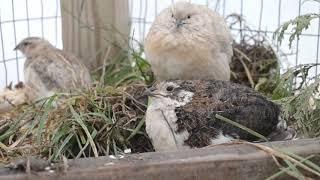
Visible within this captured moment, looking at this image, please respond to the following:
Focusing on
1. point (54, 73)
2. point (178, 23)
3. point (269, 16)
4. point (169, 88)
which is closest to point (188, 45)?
point (178, 23)

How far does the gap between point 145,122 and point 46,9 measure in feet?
5.95

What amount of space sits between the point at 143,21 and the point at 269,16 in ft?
3.12

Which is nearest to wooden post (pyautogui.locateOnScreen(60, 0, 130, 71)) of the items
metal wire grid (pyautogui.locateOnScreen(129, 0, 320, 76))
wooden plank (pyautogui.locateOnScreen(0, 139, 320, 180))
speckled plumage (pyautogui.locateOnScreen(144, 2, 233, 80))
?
metal wire grid (pyautogui.locateOnScreen(129, 0, 320, 76))

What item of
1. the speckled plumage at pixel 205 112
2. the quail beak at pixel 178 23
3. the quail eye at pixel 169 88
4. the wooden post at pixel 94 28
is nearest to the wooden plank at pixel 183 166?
the speckled plumage at pixel 205 112

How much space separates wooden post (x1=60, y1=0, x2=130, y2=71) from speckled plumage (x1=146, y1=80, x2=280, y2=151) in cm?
144

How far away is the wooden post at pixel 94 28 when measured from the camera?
4406 mm

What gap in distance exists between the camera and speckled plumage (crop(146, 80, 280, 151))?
2893 millimetres

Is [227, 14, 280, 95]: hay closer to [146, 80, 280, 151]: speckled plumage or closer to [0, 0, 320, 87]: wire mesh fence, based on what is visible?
[0, 0, 320, 87]: wire mesh fence

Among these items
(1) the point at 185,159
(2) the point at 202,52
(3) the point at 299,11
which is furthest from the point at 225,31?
(1) the point at 185,159

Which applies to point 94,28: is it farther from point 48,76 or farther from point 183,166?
point 183,166

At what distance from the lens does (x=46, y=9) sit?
4770 millimetres

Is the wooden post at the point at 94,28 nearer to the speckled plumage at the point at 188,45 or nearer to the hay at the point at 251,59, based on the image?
the speckled plumage at the point at 188,45

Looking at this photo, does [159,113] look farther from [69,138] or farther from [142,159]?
[142,159]

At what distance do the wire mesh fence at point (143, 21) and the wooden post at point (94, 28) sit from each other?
0.14 m
